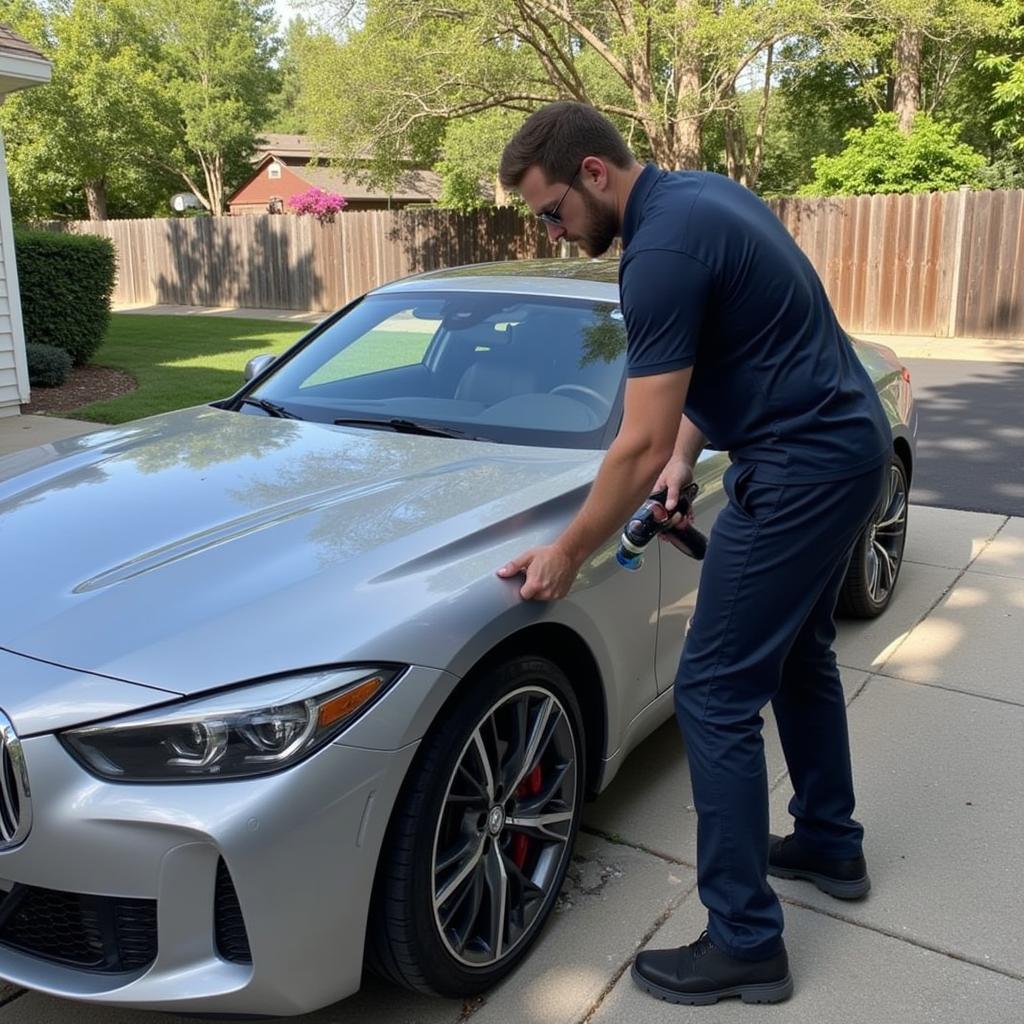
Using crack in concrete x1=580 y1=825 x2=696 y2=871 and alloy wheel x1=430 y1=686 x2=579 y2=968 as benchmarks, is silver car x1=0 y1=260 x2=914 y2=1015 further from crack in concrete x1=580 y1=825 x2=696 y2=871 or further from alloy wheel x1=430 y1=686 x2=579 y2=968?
crack in concrete x1=580 y1=825 x2=696 y2=871

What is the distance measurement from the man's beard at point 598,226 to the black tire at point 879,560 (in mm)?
2543

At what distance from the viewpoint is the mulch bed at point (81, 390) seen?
406 inches

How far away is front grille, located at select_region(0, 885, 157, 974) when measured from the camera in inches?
76.6

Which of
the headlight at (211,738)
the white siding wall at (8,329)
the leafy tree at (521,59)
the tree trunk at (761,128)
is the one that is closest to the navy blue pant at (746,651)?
the headlight at (211,738)

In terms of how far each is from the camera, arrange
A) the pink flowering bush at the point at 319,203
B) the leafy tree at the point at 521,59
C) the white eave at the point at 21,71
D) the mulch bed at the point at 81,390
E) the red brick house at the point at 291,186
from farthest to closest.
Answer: the red brick house at the point at 291,186 → the pink flowering bush at the point at 319,203 → the leafy tree at the point at 521,59 → the mulch bed at the point at 81,390 → the white eave at the point at 21,71

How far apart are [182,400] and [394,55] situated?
9.44 meters

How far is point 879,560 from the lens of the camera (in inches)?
185

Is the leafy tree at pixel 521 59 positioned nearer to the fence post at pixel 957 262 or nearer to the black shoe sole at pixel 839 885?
the fence post at pixel 957 262

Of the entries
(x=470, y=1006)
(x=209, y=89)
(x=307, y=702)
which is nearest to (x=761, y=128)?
(x=470, y=1006)

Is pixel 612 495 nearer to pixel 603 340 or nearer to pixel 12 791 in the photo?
pixel 12 791

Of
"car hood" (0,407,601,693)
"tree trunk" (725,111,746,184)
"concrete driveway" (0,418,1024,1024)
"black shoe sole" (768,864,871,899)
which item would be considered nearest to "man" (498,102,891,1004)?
"concrete driveway" (0,418,1024,1024)

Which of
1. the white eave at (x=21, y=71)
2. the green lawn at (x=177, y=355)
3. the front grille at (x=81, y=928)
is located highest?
the white eave at (x=21, y=71)

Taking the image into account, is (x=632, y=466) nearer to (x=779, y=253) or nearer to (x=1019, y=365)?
(x=779, y=253)

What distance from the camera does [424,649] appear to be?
2127 millimetres
